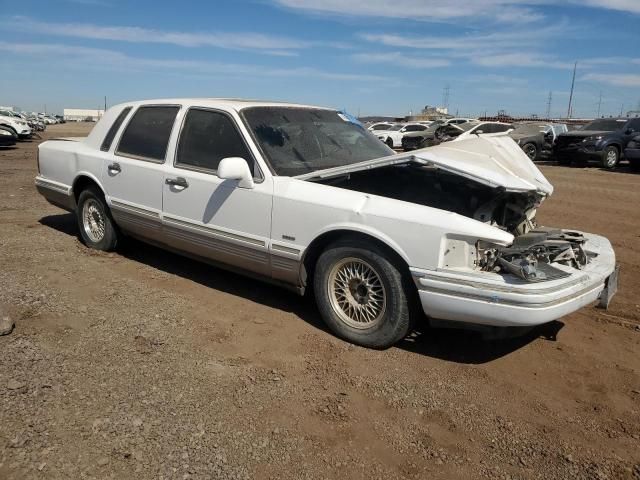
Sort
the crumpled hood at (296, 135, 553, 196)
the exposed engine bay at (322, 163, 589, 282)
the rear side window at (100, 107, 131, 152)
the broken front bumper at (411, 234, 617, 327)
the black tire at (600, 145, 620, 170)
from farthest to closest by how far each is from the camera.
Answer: the black tire at (600, 145, 620, 170) → the rear side window at (100, 107, 131, 152) → the exposed engine bay at (322, 163, 589, 282) → the crumpled hood at (296, 135, 553, 196) → the broken front bumper at (411, 234, 617, 327)

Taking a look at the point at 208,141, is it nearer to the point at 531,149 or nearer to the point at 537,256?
the point at 537,256

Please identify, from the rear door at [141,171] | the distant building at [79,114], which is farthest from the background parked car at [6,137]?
the distant building at [79,114]

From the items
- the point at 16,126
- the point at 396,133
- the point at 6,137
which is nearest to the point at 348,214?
the point at 6,137

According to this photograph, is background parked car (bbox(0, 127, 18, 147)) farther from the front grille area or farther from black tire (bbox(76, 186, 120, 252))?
black tire (bbox(76, 186, 120, 252))

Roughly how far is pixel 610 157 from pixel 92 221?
1676cm

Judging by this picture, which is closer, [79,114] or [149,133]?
[149,133]

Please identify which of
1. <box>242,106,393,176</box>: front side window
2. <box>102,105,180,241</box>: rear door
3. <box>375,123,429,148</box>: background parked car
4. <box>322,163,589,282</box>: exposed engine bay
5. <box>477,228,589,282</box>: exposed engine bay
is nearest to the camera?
<box>477,228,589,282</box>: exposed engine bay

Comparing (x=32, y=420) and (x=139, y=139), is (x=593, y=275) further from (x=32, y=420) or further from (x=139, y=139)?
(x=139, y=139)

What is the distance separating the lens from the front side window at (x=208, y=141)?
462 cm

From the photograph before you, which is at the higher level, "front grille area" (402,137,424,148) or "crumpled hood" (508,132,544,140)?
"crumpled hood" (508,132,544,140)

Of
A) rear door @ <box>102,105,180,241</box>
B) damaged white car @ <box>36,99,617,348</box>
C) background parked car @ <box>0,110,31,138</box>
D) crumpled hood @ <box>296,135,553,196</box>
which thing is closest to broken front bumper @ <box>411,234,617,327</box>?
damaged white car @ <box>36,99,617,348</box>

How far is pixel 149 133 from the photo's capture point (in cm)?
541

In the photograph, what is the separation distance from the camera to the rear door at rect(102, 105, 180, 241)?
517 cm

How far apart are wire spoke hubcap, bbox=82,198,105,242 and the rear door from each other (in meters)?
0.45
